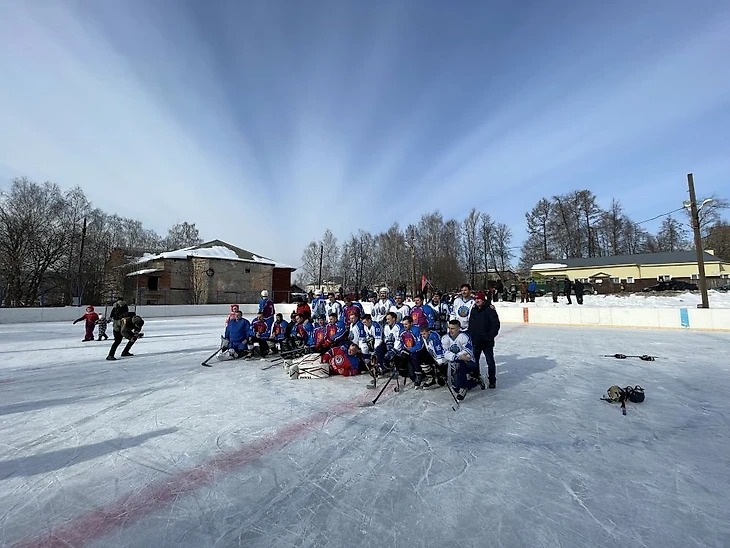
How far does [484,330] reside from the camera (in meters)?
5.87

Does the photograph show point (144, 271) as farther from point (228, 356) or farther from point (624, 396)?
point (624, 396)

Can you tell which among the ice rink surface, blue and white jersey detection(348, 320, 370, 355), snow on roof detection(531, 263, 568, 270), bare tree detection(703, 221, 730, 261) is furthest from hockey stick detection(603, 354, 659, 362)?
bare tree detection(703, 221, 730, 261)

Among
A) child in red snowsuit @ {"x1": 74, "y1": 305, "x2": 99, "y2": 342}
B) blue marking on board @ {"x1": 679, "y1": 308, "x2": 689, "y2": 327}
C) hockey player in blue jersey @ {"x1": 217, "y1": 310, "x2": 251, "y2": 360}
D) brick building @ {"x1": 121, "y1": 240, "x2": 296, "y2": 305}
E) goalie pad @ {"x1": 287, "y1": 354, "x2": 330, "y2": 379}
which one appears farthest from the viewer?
brick building @ {"x1": 121, "y1": 240, "x2": 296, "y2": 305}

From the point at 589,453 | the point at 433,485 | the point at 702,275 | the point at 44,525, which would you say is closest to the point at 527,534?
the point at 433,485

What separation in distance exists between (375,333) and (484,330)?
2.03m

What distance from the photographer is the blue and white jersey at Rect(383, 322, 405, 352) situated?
20.4 feet

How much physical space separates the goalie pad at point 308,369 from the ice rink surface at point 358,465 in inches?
Answer: 16.6

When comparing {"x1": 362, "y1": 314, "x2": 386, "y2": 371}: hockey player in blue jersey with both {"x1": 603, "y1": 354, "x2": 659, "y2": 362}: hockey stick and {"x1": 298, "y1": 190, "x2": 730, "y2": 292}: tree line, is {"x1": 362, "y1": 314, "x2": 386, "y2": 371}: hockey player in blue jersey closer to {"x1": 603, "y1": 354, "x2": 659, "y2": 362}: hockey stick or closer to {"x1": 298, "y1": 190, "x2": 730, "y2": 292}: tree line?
{"x1": 603, "y1": 354, "x2": 659, "y2": 362}: hockey stick

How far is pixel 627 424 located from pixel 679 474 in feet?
4.19

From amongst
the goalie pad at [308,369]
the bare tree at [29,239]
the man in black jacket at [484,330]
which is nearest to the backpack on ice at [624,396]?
the man in black jacket at [484,330]

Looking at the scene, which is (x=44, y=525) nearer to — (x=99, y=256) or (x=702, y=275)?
(x=702, y=275)

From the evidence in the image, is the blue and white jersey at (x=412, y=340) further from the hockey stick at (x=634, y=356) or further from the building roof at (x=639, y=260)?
the building roof at (x=639, y=260)

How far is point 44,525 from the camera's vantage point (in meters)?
2.41

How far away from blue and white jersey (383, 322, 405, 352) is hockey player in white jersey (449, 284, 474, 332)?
1.38 m
